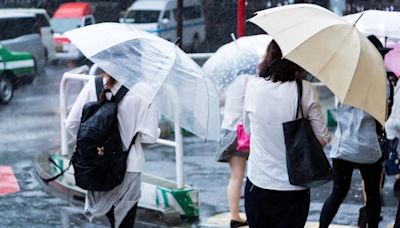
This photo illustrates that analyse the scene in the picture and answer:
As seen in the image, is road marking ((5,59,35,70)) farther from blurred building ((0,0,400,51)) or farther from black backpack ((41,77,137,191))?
black backpack ((41,77,137,191))

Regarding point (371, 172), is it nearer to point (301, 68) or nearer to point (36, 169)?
point (301, 68)

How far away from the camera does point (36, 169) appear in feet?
29.9

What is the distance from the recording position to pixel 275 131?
14.1ft

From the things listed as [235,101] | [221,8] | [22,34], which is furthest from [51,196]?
[221,8]

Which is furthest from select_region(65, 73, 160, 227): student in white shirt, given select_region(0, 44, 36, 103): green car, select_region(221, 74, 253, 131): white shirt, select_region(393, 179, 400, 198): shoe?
select_region(0, 44, 36, 103): green car

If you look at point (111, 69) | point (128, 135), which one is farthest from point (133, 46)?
point (128, 135)

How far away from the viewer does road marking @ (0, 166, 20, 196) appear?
8.27 metres

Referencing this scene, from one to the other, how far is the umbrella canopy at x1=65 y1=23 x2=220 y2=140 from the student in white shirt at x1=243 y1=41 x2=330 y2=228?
522mm

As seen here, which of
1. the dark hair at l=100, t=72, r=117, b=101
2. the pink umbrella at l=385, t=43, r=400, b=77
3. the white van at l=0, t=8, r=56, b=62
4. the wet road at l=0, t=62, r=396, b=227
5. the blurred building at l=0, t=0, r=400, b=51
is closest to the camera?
the dark hair at l=100, t=72, r=117, b=101

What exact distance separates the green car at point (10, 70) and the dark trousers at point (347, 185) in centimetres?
1120

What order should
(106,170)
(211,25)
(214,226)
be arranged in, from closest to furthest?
(106,170)
(214,226)
(211,25)

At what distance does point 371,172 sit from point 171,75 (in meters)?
1.79

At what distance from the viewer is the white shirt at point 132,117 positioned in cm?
483

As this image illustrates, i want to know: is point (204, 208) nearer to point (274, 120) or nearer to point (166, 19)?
point (274, 120)
